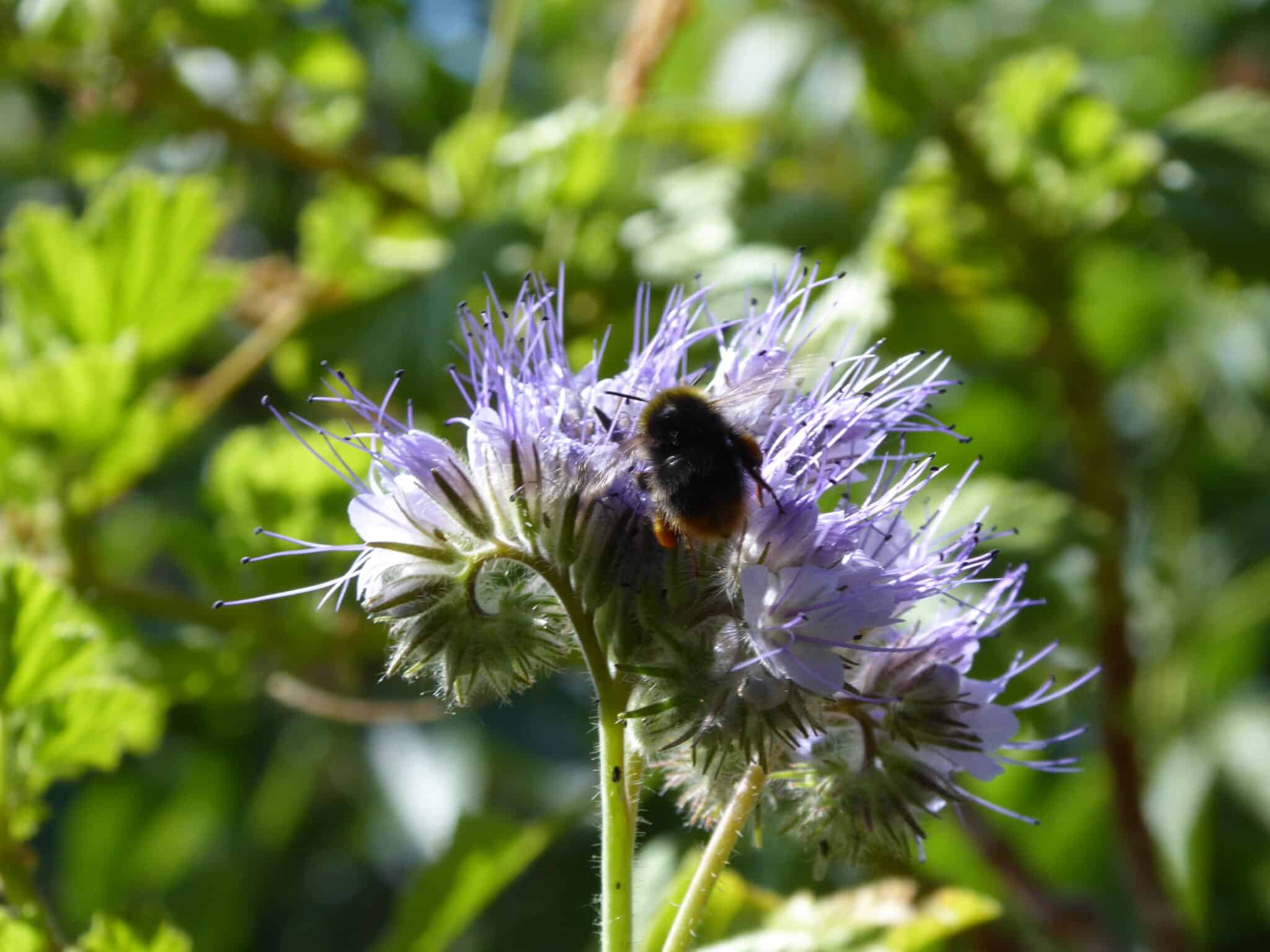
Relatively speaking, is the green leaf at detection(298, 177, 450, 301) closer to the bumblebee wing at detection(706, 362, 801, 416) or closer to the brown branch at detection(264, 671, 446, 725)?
the brown branch at detection(264, 671, 446, 725)

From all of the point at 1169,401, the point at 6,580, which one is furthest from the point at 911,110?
the point at 6,580

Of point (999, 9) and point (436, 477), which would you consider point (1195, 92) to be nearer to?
point (999, 9)

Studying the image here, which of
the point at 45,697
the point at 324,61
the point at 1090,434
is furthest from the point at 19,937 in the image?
the point at 1090,434

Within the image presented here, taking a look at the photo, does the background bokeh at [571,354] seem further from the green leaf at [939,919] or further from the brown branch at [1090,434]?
the green leaf at [939,919]

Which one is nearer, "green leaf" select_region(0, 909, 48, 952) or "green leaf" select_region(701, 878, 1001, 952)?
"green leaf" select_region(0, 909, 48, 952)

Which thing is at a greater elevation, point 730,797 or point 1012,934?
point 730,797

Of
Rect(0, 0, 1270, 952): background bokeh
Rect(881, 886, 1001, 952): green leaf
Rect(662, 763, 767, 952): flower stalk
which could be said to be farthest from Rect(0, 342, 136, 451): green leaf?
Rect(881, 886, 1001, 952): green leaf

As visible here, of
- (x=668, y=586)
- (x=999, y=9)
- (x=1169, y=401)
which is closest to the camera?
(x=668, y=586)
